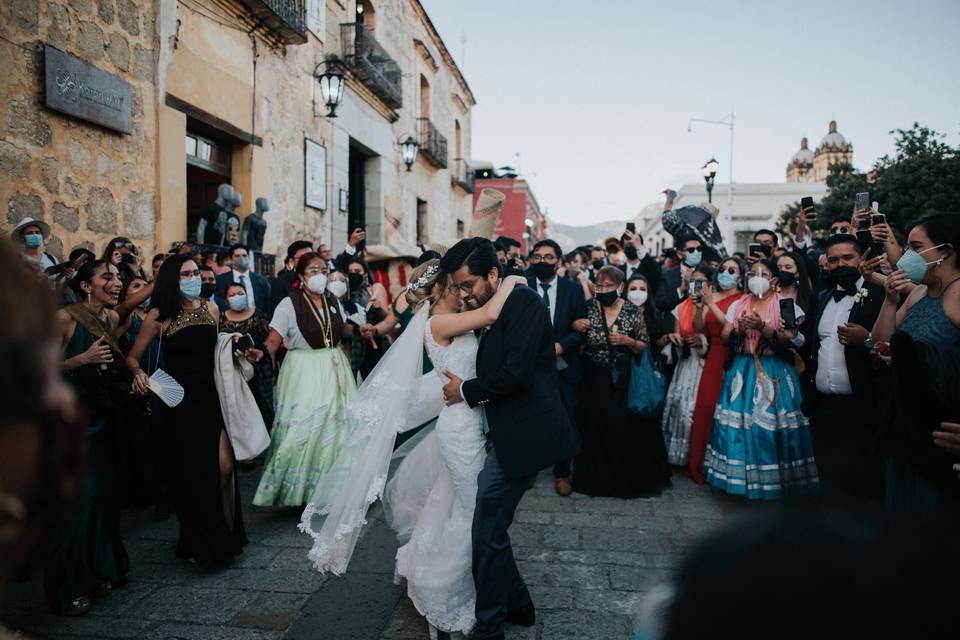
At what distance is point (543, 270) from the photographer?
6145 millimetres

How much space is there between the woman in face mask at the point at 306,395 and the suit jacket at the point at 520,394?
196cm

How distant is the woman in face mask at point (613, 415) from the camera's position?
5.79 metres

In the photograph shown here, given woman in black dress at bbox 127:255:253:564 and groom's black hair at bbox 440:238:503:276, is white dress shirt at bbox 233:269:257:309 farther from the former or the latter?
groom's black hair at bbox 440:238:503:276

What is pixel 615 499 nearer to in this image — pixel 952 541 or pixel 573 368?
pixel 573 368

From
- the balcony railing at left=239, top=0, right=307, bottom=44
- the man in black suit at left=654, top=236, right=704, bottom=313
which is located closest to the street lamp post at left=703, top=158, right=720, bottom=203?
the man in black suit at left=654, top=236, right=704, bottom=313

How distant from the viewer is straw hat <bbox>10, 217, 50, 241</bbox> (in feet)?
18.1

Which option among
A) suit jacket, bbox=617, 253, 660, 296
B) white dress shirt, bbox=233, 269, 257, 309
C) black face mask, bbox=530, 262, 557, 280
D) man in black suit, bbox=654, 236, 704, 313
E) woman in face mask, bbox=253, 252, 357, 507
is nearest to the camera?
woman in face mask, bbox=253, 252, 357, 507

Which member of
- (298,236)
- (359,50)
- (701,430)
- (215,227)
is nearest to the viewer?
(701,430)

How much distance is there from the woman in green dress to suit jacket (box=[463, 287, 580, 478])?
2116 millimetres

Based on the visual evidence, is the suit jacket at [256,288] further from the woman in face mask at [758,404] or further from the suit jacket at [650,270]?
the woman in face mask at [758,404]

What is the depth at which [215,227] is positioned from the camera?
873 cm

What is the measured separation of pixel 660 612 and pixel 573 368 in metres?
5.15

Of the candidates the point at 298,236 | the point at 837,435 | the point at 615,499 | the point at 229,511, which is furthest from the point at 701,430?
the point at 298,236

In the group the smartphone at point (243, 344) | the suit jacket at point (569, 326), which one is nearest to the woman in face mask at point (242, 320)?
the smartphone at point (243, 344)
